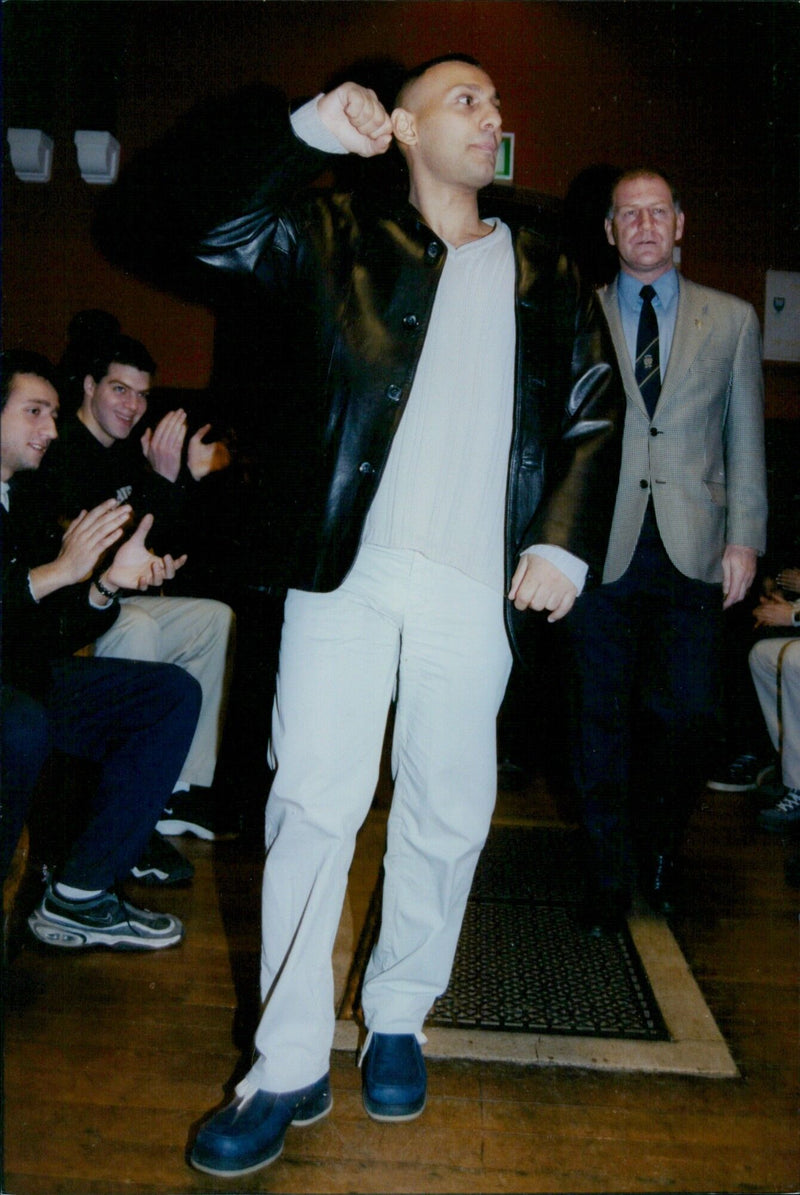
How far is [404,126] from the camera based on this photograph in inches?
57.8

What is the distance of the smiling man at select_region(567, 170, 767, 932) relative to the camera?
203cm

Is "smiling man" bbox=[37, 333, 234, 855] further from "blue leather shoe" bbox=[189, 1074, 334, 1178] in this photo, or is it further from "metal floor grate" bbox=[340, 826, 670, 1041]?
"blue leather shoe" bbox=[189, 1074, 334, 1178]

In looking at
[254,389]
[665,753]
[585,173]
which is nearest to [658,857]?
[665,753]

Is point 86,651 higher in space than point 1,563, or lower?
lower

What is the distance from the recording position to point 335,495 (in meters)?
1.37

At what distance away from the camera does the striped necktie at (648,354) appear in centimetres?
205

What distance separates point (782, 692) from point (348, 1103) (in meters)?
1.97

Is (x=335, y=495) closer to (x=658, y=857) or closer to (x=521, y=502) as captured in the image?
(x=521, y=502)

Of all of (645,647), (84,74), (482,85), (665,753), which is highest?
(84,74)

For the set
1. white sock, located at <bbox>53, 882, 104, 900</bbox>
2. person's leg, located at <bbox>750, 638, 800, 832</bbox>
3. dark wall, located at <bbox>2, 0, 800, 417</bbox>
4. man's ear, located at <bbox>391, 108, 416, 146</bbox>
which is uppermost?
dark wall, located at <bbox>2, 0, 800, 417</bbox>

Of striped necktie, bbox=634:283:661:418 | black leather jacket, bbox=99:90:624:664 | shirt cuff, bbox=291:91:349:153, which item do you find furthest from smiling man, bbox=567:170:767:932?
shirt cuff, bbox=291:91:349:153

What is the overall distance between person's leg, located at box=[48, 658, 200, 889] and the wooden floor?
223mm

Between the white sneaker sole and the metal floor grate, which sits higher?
the metal floor grate

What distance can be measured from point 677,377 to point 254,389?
1.89m
